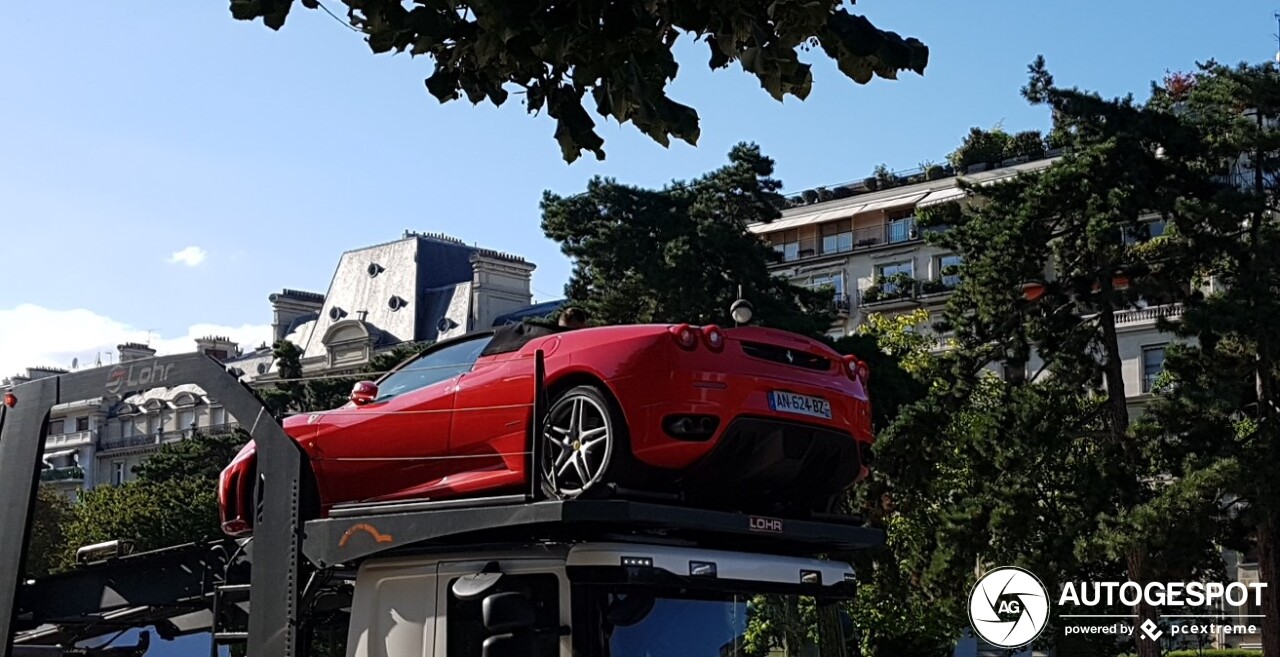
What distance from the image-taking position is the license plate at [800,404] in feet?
28.5

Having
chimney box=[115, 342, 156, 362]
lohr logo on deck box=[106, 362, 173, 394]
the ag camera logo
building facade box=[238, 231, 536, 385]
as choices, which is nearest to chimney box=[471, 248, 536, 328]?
building facade box=[238, 231, 536, 385]

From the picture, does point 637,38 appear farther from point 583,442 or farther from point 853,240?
point 853,240

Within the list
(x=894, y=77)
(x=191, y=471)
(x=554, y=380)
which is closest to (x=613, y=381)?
(x=554, y=380)

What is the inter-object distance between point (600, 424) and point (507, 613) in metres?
1.16

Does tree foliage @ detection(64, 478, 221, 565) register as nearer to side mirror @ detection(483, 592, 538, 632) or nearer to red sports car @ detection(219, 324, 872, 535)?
red sports car @ detection(219, 324, 872, 535)

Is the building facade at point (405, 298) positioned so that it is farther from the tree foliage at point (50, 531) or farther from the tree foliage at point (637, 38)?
the tree foliage at point (637, 38)

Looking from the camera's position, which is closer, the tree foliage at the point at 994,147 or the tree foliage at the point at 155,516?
the tree foliage at the point at 155,516

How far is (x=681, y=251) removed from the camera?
46906 mm

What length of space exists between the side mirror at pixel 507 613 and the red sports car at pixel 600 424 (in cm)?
56

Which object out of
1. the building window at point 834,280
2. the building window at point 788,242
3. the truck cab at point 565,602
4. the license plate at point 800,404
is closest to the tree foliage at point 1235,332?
the license plate at point 800,404

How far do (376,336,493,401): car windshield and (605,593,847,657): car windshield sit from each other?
1752mm

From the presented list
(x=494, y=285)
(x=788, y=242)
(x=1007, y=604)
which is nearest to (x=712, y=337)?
Result: (x=1007, y=604)

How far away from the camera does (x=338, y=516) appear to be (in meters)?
8.27

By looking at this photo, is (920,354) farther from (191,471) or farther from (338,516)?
(338,516)
